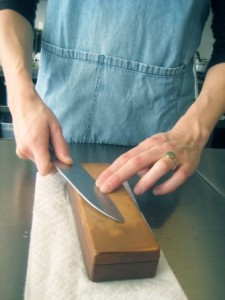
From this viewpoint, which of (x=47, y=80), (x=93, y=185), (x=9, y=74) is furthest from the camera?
(x=47, y=80)

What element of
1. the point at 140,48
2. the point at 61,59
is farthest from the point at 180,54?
the point at 61,59

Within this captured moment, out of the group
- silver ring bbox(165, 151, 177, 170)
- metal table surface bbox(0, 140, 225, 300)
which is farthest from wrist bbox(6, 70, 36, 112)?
silver ring bbox(165, 151, 177, 170)

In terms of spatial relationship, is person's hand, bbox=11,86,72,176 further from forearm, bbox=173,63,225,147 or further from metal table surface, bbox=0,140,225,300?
forearm, bbox=173,63,225,147

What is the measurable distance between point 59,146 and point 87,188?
9 centimetres

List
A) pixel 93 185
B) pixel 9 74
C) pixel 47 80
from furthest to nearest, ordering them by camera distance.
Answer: pixel 47 80 < pixel 9 74 < pixel 93 185

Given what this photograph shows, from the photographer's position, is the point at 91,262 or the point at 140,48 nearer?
the point at 91,262

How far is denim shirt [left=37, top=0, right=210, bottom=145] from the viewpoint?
1.89ft

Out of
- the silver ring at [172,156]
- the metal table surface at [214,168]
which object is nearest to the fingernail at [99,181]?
the silver ring at [172,156]

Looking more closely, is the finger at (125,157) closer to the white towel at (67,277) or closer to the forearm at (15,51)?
the white towel at (67,277)

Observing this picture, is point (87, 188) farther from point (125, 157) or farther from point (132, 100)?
point (132, 100)

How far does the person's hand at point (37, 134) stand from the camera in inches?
16.7

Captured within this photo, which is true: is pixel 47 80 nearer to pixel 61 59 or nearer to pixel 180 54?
pixel 61 59

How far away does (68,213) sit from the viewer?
389 millimetres

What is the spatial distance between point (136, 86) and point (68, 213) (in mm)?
312
